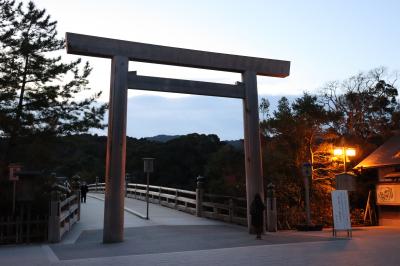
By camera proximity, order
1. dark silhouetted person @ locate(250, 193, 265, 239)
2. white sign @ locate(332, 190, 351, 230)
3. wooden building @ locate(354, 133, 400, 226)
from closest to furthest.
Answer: white sign @ locate(332, 190, 351, 230), dark silhouetted person @ locate(250, 193, 265, 239), wooden building @ locate(354, 133, 400, 226)

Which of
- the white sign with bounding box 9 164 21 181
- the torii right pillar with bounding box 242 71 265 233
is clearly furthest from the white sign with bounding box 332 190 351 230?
the white sign with bounding box 9 164 21 181

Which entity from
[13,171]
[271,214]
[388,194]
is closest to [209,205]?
[271,214]

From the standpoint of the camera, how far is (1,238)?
12539mm

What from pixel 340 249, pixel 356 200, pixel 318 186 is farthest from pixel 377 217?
pixel 340 249

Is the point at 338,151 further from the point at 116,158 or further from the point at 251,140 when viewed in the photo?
the point at 116,158

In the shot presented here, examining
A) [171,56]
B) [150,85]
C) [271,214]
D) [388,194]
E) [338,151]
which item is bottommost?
[271,214]

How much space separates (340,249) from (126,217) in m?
11.2

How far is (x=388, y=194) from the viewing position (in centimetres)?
1806

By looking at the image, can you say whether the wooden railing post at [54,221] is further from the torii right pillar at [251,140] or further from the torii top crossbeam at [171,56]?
the torii right pillar at [251,140]

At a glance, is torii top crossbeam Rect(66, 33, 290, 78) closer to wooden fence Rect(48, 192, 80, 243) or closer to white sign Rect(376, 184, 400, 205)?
wooden fence Rect(48, 192, 80, 243)

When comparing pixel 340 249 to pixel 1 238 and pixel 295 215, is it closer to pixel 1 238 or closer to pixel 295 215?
pixel 295 215

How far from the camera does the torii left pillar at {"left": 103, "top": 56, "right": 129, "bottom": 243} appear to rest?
12391 mm

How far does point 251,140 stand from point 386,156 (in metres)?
7.30

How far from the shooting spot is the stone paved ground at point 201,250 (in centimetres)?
886
